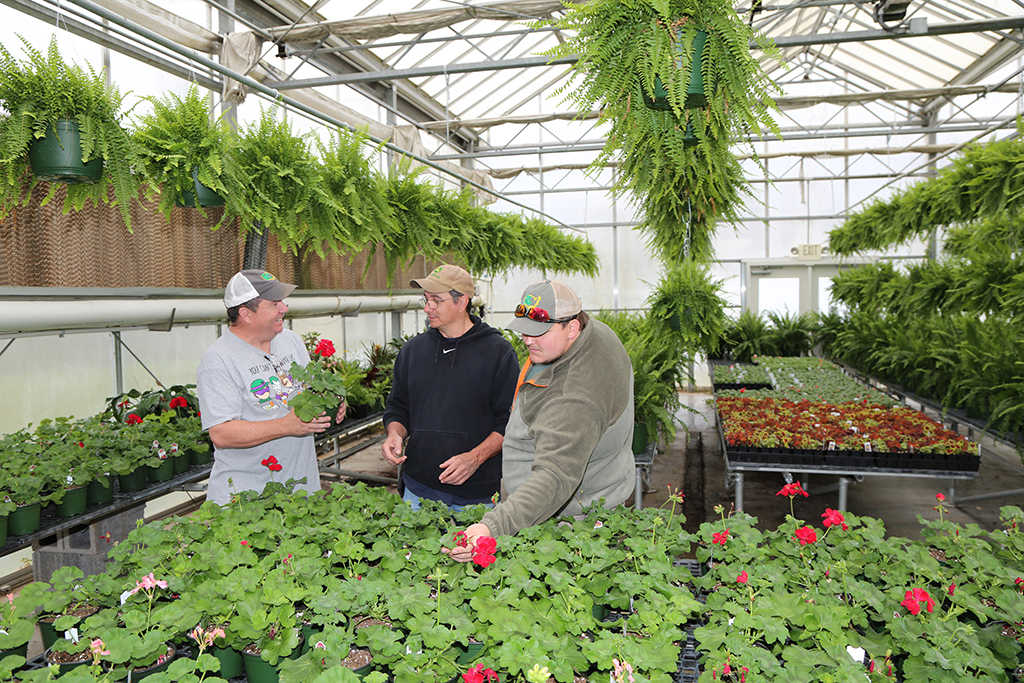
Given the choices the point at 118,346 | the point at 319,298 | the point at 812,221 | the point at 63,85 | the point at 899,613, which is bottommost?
the point at 899,613

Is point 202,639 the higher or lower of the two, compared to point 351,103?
lower

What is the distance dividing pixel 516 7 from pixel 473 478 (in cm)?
526

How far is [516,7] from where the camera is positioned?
20.2 feet

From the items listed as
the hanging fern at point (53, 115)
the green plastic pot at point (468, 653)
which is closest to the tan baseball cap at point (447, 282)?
the hanging fern at point (53, 115)

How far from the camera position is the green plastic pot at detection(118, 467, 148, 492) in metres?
3.08

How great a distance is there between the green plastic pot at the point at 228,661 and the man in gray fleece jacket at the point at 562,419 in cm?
53

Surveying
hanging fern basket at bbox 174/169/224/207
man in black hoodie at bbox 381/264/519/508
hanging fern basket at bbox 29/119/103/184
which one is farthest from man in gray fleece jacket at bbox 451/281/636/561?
hanging fern basket at bbox 29/119/103/184

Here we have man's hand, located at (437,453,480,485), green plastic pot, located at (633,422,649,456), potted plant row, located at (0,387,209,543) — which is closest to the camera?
man's hand, located at (437,453,480,485)

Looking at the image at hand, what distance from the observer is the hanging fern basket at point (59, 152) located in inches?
76.8

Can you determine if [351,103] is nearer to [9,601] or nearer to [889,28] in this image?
[889,28]

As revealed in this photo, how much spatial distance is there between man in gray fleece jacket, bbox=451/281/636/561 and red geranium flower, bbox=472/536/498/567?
90 millimetres

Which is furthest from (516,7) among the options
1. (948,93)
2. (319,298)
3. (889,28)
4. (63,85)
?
(948,93)

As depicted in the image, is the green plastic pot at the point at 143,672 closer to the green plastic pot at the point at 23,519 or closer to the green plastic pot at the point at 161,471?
the green plastic pot at the point at 23,519

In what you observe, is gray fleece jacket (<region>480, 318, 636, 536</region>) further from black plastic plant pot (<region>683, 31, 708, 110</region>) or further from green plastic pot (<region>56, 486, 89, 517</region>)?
green plastic pot (<region>56, 486, 89, 517</region>)
